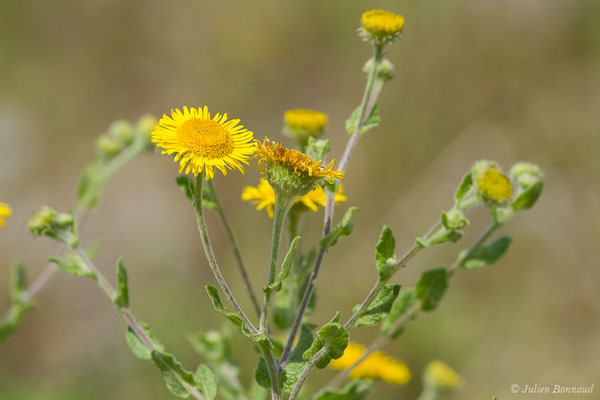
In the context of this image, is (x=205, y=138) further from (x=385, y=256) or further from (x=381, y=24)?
(x=381, y=24)

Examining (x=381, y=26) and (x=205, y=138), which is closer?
(x=205, y=138)

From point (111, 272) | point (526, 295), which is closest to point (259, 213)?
point (111, 272)

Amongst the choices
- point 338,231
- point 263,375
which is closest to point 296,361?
point 263,375

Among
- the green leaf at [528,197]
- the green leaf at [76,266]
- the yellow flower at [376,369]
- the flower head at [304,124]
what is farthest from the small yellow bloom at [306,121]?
the yellow flower at [376,369]

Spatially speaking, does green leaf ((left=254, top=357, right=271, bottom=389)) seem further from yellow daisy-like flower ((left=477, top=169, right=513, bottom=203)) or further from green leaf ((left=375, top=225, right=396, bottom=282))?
yellow daisy-like flower ((left=477, top=169, right=513, bottom=203))

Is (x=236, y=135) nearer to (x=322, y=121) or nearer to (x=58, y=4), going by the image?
(x=322, y=121)

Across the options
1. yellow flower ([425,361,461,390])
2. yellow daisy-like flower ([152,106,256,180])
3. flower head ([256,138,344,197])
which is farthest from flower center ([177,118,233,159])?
yellow flower ([425,361,461,390])
